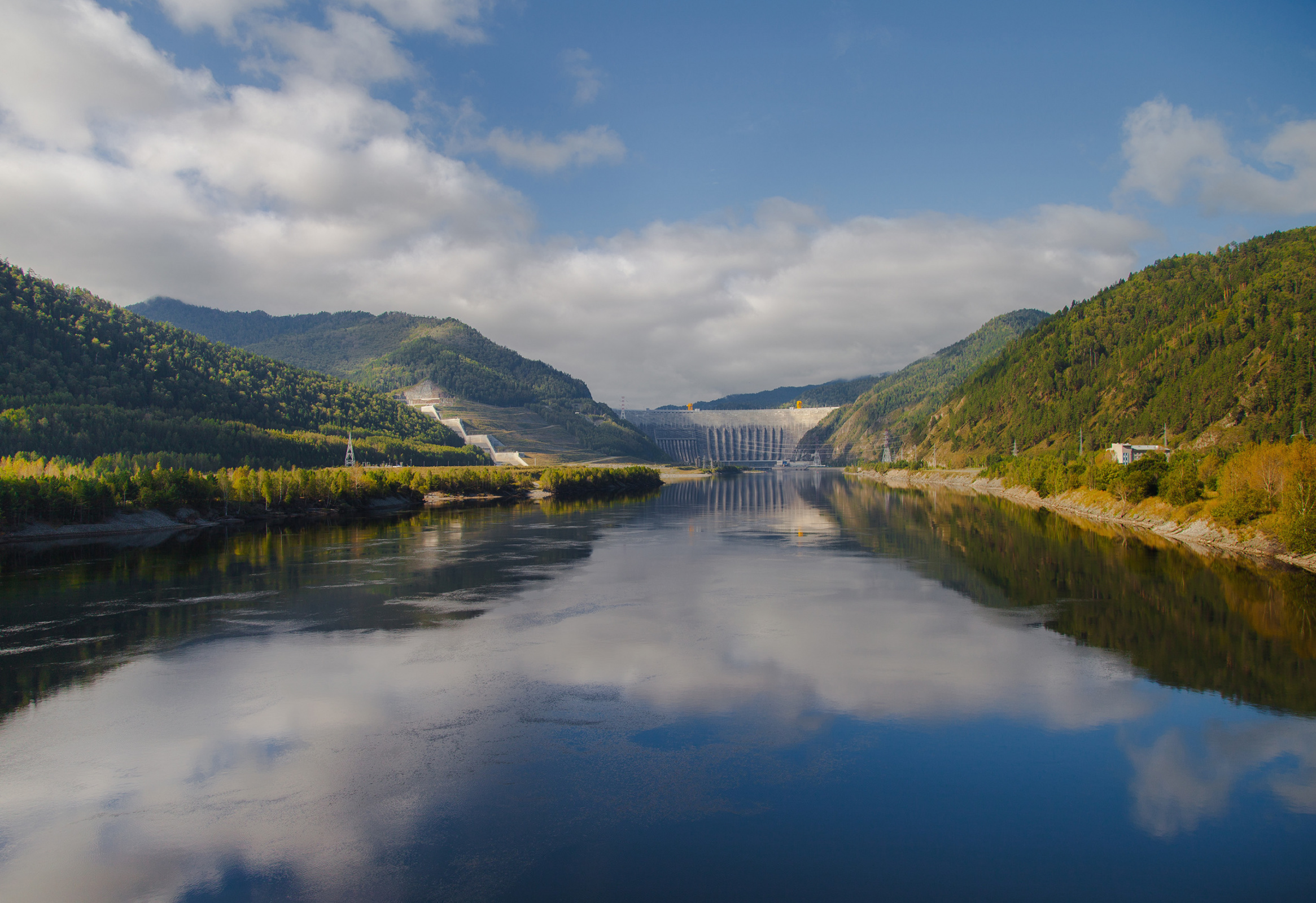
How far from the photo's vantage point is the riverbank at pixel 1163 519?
38.1 meters

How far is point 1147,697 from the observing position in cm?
1762

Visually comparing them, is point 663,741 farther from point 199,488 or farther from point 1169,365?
point 1169,365

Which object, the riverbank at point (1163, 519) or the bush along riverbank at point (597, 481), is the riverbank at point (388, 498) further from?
the riverbank at point (1163, 519)

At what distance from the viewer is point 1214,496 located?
47.7 metres

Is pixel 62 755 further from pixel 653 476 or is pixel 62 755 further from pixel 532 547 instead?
pixel 653 476

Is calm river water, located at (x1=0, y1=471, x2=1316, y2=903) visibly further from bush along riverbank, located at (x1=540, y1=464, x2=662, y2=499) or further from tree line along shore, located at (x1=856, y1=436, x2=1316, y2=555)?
bush along riverbank, located at (x1=540, y1=464, x2=662, y2=499)

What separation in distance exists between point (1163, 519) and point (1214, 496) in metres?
3.64

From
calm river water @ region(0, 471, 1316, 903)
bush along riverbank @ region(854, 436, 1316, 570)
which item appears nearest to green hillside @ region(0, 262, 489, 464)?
calm river water @ region(0, 471, 1316, 903)

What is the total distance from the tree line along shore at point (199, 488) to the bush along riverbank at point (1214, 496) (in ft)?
211

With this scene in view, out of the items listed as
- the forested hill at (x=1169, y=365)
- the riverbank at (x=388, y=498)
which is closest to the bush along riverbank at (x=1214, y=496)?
the forested hill at (x=1169, y=365)

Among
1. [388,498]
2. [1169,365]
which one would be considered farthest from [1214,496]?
[1169,365]

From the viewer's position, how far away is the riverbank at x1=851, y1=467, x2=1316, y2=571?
38.1 metres

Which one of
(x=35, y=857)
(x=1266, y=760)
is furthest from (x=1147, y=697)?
(x=35, y=857)

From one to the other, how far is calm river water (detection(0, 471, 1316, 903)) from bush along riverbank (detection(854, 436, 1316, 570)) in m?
4.95
